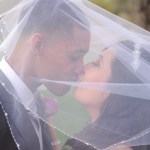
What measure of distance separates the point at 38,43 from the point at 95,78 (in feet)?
0.45

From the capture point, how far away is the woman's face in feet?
2.34

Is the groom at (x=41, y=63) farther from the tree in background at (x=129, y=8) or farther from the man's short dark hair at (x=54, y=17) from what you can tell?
the tree in background at (x=129, y=8)

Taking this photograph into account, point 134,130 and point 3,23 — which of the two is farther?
point 3,23

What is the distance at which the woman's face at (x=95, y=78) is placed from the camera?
2.34 ft

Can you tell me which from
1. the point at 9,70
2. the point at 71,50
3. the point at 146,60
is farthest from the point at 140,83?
the point at 9,70

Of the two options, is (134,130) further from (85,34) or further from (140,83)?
(85,34)

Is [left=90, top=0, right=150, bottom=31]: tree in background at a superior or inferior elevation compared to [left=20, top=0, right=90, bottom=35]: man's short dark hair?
inferior

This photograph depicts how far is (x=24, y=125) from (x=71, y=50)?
0.18m

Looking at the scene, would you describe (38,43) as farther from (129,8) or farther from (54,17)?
(129,8)

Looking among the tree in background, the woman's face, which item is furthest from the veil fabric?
the tree in background

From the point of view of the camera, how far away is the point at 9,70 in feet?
2.45

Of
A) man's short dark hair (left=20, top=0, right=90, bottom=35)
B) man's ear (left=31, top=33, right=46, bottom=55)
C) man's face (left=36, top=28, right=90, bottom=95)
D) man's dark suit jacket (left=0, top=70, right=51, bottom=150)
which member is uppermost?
man's short dark hair (left=20, top=0, right=90, bottom=35)

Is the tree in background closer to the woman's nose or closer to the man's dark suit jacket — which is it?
the woman's nose

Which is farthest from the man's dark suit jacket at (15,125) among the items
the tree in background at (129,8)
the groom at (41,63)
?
the tree in background at (129,8)
